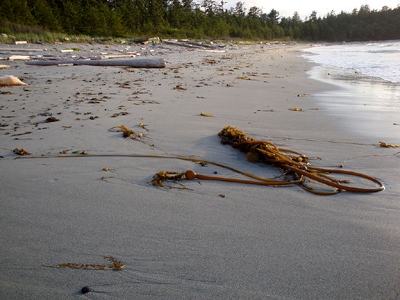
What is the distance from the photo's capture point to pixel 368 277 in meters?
1.09

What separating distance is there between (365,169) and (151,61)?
7.43 meters

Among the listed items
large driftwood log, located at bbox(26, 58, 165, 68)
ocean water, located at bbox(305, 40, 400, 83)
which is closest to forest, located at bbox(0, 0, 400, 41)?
large driftwood log, located at bbox(26, 58, 165, 68)

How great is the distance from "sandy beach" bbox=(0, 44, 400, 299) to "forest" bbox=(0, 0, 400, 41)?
19.2 metres

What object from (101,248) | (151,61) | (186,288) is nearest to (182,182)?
(101,248)

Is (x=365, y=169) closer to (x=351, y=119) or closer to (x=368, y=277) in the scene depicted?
(x=368, y=277)

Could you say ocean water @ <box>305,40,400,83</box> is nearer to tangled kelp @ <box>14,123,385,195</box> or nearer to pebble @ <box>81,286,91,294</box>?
tangled kelp @ <box>14,123,385,195</box>

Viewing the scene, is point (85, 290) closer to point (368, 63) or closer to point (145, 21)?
point (368, 63)

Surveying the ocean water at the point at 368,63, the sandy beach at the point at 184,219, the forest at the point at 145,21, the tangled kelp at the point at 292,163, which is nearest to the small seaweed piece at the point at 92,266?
the sandy beach at the point at 184,219

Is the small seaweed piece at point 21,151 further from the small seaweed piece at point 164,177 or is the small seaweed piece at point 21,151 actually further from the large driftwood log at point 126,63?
the large driftwood log at point 126,63

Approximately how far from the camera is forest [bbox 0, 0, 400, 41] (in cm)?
2186

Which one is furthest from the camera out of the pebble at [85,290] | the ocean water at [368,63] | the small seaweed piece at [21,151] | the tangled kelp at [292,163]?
the ocean water at [368,63]

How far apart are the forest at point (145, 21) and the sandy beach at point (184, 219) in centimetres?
1922

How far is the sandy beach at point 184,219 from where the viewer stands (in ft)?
3.47

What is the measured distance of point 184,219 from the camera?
146 centimetres
